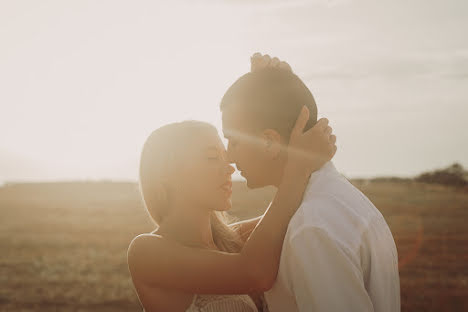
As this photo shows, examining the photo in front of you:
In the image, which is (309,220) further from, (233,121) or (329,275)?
(233,121)

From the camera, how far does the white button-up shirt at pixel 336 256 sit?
2.59 metres

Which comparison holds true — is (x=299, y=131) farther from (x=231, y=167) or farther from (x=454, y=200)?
(x=454, y=200)

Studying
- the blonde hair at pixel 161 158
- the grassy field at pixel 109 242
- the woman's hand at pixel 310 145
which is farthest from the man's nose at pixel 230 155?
the grassy field at pixel 109 242

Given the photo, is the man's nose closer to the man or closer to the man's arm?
the man

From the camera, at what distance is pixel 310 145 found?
10.6ft


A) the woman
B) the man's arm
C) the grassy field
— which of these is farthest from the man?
the grassy field

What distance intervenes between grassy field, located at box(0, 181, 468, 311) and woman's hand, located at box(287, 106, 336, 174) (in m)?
7.21

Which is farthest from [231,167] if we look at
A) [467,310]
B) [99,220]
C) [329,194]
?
[99,220]

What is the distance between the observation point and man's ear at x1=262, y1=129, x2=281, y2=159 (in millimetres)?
3389

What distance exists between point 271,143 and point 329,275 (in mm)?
1100

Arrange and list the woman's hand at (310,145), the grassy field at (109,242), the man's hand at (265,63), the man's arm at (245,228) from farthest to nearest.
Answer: the grassy field at (109,242)
the man's arm at (245,228)
the man's hand at (265,63)
the woman's hand at (310,145)

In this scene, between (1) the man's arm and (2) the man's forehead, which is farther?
(1) the man's arm

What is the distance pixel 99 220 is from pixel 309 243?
19.6m

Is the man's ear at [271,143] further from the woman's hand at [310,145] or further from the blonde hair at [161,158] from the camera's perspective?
the blonde hair at [161,158]
